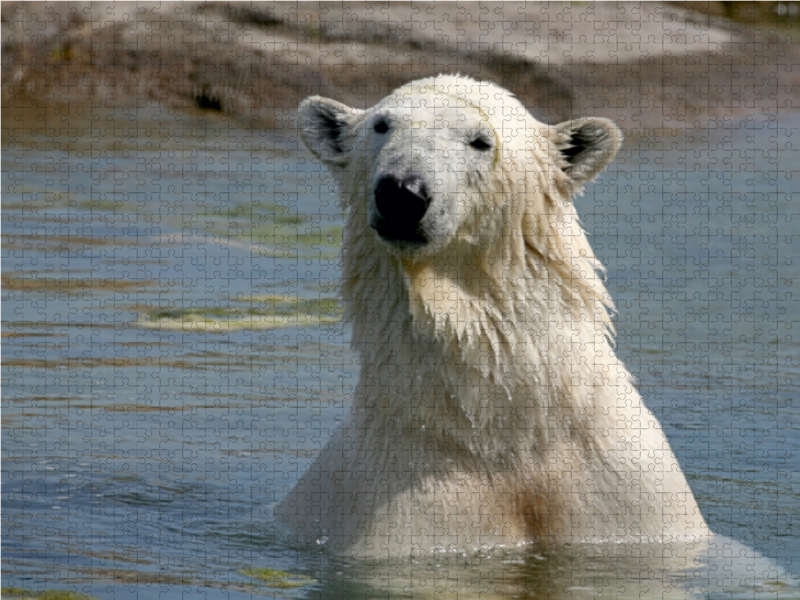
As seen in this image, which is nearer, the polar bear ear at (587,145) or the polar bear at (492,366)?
the polar bear at (492,366)

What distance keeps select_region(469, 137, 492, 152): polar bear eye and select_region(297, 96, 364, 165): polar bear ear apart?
58cm

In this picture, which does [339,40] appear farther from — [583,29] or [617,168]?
[617,168]

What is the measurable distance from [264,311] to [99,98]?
29.4ft

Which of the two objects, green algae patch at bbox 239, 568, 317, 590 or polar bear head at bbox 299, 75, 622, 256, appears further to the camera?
green algae patch at bbox 239, 568, 317, 590

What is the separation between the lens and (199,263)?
1108 cm

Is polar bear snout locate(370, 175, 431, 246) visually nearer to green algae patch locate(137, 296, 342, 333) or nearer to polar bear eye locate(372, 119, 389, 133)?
polar bear eye locate(372, 119, 389, 133)

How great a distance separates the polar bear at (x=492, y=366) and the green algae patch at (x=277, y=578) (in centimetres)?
19

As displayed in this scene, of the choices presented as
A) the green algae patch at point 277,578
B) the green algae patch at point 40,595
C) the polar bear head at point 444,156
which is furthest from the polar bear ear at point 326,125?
the green algae patch at point 40,595

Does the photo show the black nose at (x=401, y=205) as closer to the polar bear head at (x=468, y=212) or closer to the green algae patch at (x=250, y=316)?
the polar bear head at (x=468, y=212)

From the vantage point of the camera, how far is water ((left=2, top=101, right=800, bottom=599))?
500 centimetres

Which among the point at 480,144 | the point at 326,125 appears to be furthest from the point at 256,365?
the point at 480,144

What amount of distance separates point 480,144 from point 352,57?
13.8m

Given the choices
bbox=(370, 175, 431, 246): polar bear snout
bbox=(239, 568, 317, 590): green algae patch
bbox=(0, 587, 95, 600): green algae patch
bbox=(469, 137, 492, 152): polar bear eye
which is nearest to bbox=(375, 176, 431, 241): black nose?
bbox=(370, 175, 431, 246): polar bear snout

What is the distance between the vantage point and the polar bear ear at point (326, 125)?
497cm
